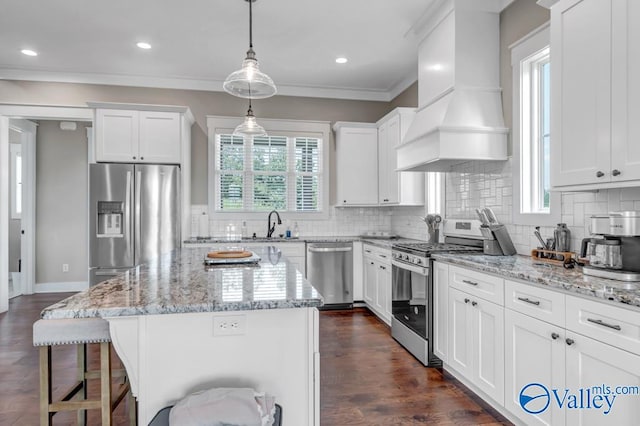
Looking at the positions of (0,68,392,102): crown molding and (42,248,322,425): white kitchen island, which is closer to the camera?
(42,248,322,425): white kitchen island

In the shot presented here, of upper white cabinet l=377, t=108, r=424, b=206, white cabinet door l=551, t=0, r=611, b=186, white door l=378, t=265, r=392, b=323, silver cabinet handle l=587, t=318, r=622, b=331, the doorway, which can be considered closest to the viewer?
silver cabinet handle l=587, t=318, r=622, b=331

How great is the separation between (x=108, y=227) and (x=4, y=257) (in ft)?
5.89

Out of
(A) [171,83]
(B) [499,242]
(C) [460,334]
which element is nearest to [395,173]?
(B) [499,242]

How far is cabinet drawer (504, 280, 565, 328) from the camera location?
1.87 meters

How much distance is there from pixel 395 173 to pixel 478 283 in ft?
8.17

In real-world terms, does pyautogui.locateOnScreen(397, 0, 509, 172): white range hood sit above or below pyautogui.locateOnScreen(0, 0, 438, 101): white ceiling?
below

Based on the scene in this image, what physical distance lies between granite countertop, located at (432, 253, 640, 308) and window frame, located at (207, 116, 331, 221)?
9.51ft

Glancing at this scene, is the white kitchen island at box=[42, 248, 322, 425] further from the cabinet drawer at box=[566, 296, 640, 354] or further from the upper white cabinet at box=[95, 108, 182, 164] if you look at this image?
the upper white cabinet at box=[95, 108, 182, 164]

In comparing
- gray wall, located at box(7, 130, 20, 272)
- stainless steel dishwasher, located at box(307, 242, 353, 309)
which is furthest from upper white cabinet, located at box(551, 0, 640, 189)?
gray wall, located at box(7, 130, 20, 272)

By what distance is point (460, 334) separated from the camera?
2.74 metres

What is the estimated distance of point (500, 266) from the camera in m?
2.36

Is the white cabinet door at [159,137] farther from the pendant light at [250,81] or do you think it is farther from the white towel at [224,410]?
the white towel at [224,410]

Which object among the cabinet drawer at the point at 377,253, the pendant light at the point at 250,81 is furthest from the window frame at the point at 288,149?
the pendant light at the point at 250,81

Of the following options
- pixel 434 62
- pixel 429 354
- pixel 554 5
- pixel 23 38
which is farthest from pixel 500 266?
pixel 23 38
